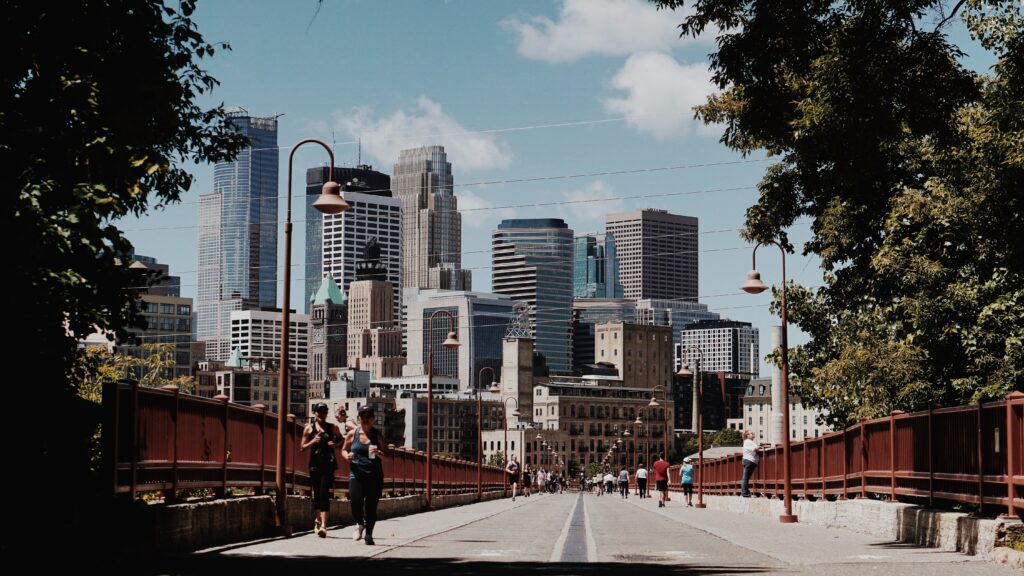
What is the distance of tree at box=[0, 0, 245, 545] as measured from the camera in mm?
12953

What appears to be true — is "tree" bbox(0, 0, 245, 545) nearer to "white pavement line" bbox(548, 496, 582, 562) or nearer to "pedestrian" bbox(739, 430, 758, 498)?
"white pavement line" bbox(548, 496, 582, 562)

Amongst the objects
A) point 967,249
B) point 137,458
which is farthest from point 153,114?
point 967,249

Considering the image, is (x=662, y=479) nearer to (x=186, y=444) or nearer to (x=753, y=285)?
(x=753, y=285)

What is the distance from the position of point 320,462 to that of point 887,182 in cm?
1666

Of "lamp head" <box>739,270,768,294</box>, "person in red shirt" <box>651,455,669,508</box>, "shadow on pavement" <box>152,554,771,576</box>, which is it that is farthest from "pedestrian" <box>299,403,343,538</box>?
"person in red shirt" <box>651,455,669,508</box>

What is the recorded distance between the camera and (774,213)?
2592 centimetres

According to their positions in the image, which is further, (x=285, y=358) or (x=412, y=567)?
(x=285, y=358)

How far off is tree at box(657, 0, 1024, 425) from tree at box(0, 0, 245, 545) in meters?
6.89

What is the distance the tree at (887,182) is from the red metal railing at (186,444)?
295 inches

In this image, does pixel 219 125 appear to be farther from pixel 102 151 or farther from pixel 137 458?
pixel 137 458

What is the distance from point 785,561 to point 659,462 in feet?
111

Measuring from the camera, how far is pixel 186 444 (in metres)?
16.8

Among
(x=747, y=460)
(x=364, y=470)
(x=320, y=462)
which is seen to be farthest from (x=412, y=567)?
(x=747, y=460)

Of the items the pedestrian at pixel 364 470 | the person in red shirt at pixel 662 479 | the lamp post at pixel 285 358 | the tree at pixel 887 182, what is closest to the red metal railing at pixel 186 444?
the lamp post at pixel 285 358
